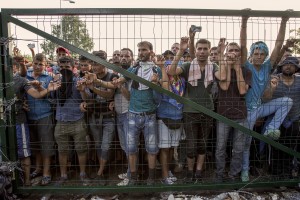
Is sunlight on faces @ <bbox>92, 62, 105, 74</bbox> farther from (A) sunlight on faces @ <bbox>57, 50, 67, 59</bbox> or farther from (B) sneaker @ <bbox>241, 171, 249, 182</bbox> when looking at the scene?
(B) sneaker @ <bbox>241, 171, 249, 182</bbox>

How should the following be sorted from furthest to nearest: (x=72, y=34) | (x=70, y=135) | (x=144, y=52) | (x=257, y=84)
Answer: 1. (x=70, y=135)
2. (x=257, y=84)
3. (x=144, y=52)
4. (x=72, y=34)

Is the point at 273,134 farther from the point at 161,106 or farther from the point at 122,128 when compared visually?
the point at 122,128

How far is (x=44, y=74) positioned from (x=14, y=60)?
1.38 feet

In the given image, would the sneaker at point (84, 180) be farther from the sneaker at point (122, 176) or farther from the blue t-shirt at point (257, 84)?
the blue t-shirt at point (257, 84)

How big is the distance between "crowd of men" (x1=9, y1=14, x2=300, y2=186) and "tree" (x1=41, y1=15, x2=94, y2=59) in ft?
0.81

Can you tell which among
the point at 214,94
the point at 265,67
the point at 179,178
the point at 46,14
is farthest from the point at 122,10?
the point at 179,178

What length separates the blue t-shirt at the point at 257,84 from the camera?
389 cm

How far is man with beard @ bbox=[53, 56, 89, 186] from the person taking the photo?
12.6 ft

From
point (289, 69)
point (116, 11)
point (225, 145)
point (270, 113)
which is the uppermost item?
point (116, 11)

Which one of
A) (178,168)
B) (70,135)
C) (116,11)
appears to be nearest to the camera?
(116,11)

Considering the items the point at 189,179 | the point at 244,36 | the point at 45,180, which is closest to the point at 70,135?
the point at 45,180

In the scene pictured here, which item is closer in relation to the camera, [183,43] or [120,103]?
[183,43]

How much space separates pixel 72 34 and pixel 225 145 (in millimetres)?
2295

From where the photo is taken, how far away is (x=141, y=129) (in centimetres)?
390
